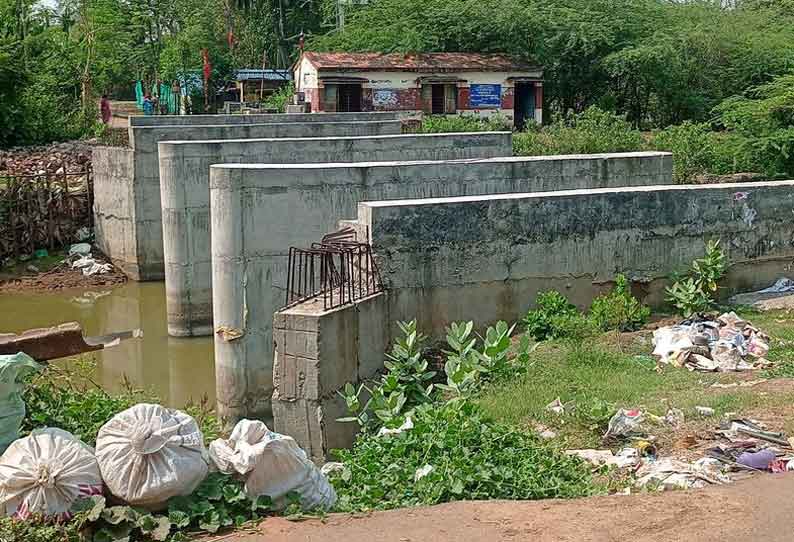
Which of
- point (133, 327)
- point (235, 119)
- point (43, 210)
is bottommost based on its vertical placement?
point (133, 327)

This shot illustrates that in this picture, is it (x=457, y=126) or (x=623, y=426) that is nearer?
(x=623, y=426)

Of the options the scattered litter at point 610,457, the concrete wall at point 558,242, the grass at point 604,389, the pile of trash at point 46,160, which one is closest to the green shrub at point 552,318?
the concrete wall at point 558,242

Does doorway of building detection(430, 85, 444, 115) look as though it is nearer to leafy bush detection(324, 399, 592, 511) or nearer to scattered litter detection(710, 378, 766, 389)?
scattered litter detection(710, 378, 766, 389)

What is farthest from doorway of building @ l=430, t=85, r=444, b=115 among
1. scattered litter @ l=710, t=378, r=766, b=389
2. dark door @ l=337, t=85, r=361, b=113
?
scattered litter @ l=710, t=378, r=766, b=389

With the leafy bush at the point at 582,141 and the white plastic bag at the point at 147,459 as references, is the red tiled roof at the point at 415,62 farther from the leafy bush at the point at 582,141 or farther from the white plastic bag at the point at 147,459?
the white plastic bag at the point at 147,459

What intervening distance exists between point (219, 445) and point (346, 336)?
3.35 metres

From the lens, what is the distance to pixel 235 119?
75.1 ft

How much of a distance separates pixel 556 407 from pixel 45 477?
13.8 feet

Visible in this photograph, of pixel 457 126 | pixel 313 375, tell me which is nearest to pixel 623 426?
pixel 313 375

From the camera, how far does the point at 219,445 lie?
5.55 metres

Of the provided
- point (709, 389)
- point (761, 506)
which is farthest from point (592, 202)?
point (761, 506)

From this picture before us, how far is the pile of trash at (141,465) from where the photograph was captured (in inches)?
195

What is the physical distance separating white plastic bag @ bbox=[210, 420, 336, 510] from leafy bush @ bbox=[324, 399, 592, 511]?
293 mm

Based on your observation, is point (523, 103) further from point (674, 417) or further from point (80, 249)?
point (674, 417)
